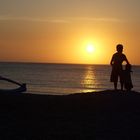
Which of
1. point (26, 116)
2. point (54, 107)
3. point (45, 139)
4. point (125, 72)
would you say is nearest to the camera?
point (45, 139)

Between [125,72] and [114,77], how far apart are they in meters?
0.55

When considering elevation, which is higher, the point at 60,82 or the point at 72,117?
the point at 60,82

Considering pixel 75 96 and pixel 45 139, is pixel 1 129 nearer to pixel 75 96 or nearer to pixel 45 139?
pixel 45 139

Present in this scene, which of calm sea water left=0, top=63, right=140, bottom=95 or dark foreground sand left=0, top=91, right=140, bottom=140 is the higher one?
calm sea water left=0, top=63, right=140, bottom=95

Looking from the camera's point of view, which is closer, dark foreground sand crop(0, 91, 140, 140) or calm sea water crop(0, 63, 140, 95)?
dark foreground sand crop(0, 91, 140, 140)

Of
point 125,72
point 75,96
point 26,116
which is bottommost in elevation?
point 26,116

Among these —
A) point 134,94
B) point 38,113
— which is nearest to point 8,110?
point 38,113

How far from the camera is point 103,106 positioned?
1452cm

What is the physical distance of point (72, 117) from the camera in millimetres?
12938

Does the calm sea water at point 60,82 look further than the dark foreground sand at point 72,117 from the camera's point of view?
Yes

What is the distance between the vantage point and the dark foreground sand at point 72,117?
11.0m

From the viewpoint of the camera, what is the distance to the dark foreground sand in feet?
36.1

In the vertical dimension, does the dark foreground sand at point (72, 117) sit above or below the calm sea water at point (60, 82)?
below

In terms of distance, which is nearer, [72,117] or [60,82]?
[72,117]
